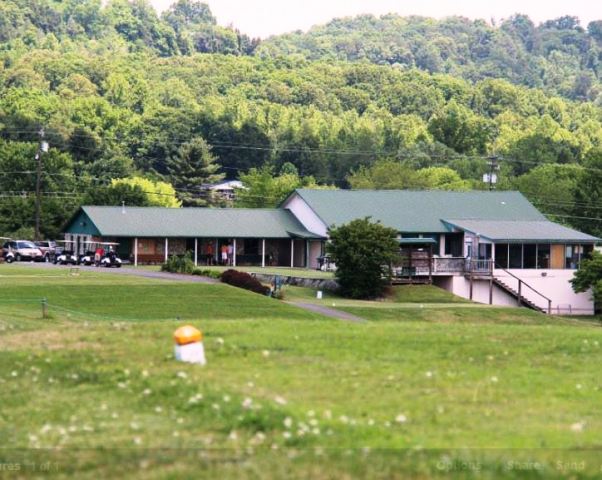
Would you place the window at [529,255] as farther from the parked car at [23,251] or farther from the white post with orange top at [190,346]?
the white post with orange top at [190,346]

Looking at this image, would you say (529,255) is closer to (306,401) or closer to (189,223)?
(189,223)

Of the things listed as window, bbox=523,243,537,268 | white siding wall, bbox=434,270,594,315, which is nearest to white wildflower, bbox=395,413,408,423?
white siding wall, bbox=434,270,594,315

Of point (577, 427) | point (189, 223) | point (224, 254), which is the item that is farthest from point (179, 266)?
point (577, 427)

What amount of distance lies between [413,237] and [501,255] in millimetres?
5572

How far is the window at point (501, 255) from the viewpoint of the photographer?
76.3 m

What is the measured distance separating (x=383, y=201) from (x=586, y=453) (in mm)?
72786

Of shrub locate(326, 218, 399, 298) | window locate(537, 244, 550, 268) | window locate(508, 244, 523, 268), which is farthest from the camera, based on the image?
window locate(537, 244, 550, 268)

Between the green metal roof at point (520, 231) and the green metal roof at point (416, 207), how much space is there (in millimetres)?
1894

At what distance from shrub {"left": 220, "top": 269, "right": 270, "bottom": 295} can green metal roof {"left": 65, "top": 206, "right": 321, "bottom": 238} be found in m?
16.3

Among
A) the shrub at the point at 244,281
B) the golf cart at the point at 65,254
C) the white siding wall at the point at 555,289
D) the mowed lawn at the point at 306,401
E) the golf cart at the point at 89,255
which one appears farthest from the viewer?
the golf cart at the point at 65,254

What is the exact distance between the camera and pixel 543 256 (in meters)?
77.3

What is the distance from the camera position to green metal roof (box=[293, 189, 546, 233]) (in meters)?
82.0

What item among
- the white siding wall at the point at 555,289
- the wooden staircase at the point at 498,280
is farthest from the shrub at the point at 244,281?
the white siding wall at the point at 555,289

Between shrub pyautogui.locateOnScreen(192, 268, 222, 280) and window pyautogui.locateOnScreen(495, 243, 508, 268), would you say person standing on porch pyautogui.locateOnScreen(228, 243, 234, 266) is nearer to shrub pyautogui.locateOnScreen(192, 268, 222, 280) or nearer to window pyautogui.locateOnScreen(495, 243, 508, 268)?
shrub pyautogui.locateOnScreen(192, 268, 222, 280)
